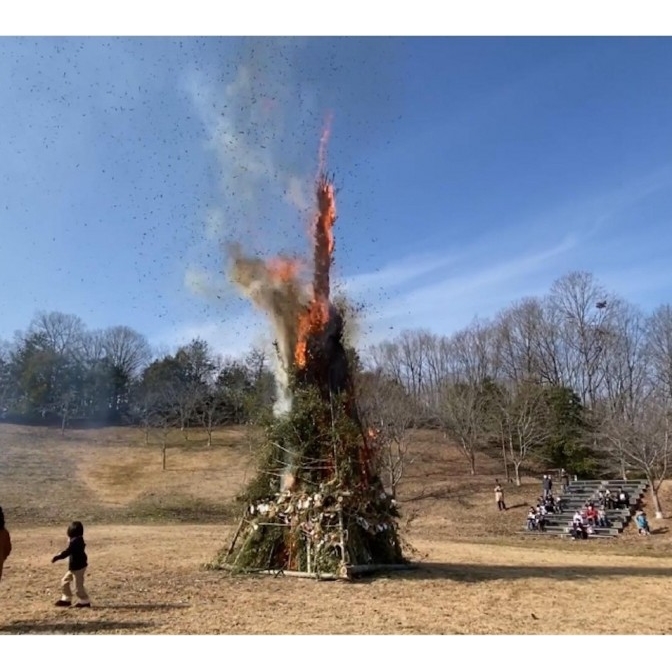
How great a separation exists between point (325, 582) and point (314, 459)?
2820 millimetres

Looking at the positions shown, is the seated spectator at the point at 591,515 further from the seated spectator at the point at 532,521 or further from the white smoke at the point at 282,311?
the white smoke at the point at 282,311

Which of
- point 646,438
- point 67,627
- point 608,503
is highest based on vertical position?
point 646,438

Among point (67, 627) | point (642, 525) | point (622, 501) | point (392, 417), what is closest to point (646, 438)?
point (622, 501)

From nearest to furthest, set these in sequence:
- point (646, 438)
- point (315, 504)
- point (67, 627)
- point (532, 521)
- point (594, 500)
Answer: point (67, 627)
point (315, 504)
point (532, 521)
point (594, 500)
point (646, 438)

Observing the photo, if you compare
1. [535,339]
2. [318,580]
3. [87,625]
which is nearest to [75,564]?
[87,625]

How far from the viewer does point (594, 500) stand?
3562 centimetres

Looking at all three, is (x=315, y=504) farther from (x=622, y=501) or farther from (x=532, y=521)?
(x=622, y=501)

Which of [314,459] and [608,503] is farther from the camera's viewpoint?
[608,503]

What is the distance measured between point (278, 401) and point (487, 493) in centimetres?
3103

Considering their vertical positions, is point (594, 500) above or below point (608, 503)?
above

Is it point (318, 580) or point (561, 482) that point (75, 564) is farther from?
point (561, 482)

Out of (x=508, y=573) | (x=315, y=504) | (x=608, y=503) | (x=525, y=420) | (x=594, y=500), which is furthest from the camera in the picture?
(x=525, y=420)

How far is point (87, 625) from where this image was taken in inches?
351

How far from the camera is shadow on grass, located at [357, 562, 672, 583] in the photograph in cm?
1379
